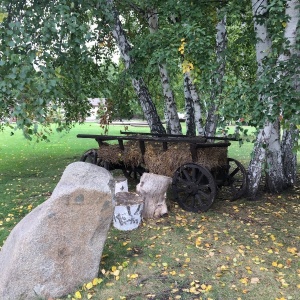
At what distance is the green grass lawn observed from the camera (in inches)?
153

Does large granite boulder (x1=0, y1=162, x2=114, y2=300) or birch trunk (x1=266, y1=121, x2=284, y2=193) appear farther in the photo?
birch trunk (x1=266, y1=121, x2=284, y2=193)

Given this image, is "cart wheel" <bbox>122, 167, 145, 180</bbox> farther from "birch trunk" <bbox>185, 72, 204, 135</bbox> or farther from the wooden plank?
"birch trunk" <bbox>185, 72, 204, 135</bbox>

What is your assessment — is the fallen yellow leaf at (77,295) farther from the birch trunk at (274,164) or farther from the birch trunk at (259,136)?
the birch trunk at (274,164)

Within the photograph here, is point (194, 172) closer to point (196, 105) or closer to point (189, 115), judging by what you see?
Result: point (196, 105)

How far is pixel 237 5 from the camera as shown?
617 cm

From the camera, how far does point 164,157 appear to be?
6828mm

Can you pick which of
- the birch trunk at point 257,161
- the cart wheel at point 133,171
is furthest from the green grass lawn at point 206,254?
the cart wheel at point 133,171

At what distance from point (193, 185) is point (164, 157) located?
0.84 m

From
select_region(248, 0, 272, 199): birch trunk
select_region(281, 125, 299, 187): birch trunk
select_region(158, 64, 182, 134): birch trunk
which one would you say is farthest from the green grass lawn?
select_region(158, 64, 182, 134): birch trunk

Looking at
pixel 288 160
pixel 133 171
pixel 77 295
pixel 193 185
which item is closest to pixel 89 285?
pixel 77 295

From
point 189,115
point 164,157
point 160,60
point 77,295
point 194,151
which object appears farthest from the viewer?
point 189,115

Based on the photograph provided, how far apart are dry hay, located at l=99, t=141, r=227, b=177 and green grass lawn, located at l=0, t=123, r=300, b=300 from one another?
0.81m

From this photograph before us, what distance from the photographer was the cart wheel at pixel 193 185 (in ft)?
20.4

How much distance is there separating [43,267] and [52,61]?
2297 mm
